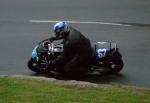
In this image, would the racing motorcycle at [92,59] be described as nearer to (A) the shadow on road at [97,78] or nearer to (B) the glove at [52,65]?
(B) the glove at [52,65]

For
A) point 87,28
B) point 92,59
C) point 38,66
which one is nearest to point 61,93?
point 92,59

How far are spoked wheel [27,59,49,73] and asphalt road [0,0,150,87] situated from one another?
209 mm

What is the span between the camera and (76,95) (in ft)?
34.3

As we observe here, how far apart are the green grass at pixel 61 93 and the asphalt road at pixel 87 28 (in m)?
2.37

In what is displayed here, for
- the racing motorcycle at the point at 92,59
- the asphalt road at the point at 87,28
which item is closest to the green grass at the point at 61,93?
the racing motorcycle at the point at 92,59

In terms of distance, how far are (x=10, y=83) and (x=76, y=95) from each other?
1.58m

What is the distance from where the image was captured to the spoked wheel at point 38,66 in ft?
45.2

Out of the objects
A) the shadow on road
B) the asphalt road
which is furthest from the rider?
the asphalt road

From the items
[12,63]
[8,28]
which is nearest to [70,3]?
[8,28]

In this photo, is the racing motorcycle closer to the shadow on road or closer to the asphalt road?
the shadow on road

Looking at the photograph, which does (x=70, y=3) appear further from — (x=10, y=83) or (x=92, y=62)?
(x=10, y=83)

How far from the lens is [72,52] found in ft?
44.2

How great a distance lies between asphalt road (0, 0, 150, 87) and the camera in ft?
47.5

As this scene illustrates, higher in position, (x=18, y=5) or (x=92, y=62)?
(x=18, y=5)
